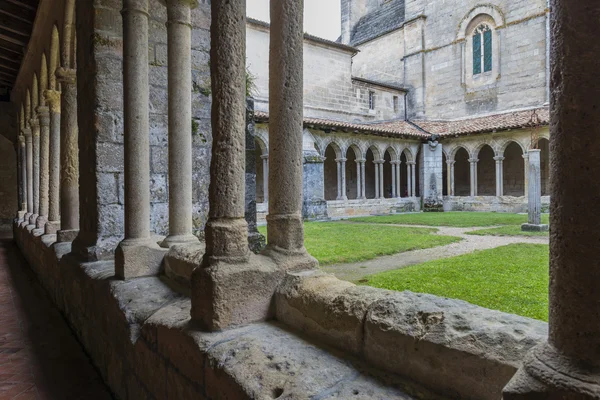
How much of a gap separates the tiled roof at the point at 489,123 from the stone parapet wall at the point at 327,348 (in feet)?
50.0

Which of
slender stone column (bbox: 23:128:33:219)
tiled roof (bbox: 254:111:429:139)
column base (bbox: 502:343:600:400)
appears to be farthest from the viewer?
tiled roof (bbox: 254:111:429:139)

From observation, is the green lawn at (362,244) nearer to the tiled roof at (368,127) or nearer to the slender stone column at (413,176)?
the tiled roof at (368,127)

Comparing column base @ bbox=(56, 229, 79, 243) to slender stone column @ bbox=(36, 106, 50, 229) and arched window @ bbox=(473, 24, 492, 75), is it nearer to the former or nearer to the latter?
slender stone column @ bbox=(36, 106, 50, 229)

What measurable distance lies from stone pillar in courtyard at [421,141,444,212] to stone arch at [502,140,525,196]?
3753 millimetres

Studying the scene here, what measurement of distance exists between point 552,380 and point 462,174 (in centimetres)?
2289

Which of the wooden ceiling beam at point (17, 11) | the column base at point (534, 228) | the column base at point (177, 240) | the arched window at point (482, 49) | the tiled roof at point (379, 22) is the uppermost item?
the tiled roof at point (379, 22)

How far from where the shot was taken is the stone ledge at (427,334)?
3.46ft

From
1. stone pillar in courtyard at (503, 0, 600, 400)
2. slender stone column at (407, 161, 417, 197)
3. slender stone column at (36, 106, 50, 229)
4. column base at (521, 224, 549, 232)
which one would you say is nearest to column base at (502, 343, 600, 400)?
stone pillar in courtyard at (503, 0, 600, 400)

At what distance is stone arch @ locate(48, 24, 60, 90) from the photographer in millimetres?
5551

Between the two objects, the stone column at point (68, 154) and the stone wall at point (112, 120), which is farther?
the stone column at point (68, 154)

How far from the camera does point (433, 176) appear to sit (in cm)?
1875

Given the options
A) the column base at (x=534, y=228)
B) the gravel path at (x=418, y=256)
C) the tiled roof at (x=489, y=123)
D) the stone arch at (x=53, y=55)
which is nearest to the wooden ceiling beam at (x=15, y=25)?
the stone arch at (x=53, y=55)

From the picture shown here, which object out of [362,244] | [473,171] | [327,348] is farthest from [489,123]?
[327,348]

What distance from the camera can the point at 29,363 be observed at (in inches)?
113
